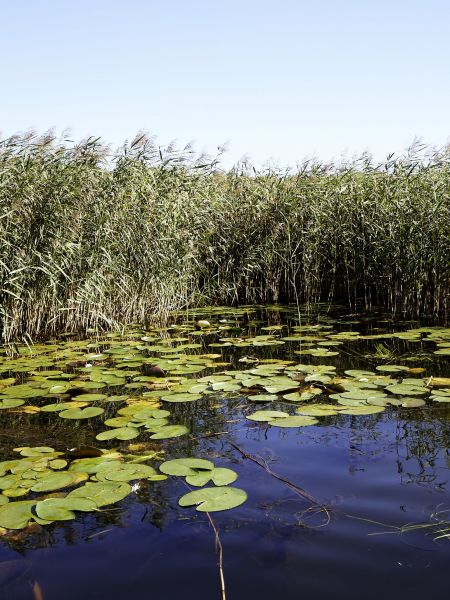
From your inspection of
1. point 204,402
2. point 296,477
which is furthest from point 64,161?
point 296,477

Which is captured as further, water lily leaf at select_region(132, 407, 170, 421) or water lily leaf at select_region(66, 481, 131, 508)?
water lily leaf at select_region(132, 407, 170, 421)

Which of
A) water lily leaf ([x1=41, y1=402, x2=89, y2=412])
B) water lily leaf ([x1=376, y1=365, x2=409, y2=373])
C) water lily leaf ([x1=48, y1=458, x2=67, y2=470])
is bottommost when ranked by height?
water lily leaf ([x1=48, y1=458, x2=67, y2=470])

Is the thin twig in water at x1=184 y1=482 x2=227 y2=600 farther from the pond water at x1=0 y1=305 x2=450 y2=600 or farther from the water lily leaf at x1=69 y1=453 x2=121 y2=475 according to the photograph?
the water lily leaf at x1=69 y1=453 x2=121 y2=475

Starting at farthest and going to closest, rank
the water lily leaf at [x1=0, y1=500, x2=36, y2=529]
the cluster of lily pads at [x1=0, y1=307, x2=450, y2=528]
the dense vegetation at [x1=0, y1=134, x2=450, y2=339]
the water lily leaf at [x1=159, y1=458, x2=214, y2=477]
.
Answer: the dense vegetation at [x1=0, y1=134, x2=450, y2=339], the water lily leaf at [x1=159, y1=458, x2=214, y2=477], the cluster of lily pads at [x1=0, y1=307, x2=450, y2=528], the water lily leaf at [x1=0, y1=500, x2=36, y2=529]

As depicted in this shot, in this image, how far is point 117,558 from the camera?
1708 millimetres

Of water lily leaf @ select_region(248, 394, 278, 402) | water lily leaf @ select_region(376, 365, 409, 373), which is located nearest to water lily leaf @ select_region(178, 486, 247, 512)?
water lily leaf @ select_region(248, 394, 278, 402)

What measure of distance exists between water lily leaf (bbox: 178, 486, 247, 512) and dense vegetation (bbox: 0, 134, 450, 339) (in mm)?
3006

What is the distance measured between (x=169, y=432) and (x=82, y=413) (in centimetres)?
62

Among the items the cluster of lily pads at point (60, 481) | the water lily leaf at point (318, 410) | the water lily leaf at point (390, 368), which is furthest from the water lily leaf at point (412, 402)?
the cluster of lily pads at point (60, 481)

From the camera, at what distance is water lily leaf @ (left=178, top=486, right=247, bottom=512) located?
1.93 metres

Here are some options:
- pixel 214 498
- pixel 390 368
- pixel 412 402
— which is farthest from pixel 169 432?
pixel 390 368

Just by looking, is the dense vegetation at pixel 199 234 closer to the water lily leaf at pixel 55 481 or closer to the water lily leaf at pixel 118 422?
the water lily leaf at pixel 118 422

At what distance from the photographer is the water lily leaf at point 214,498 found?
193cm

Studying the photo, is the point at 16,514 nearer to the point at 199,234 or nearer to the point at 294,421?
the point at 294,421
